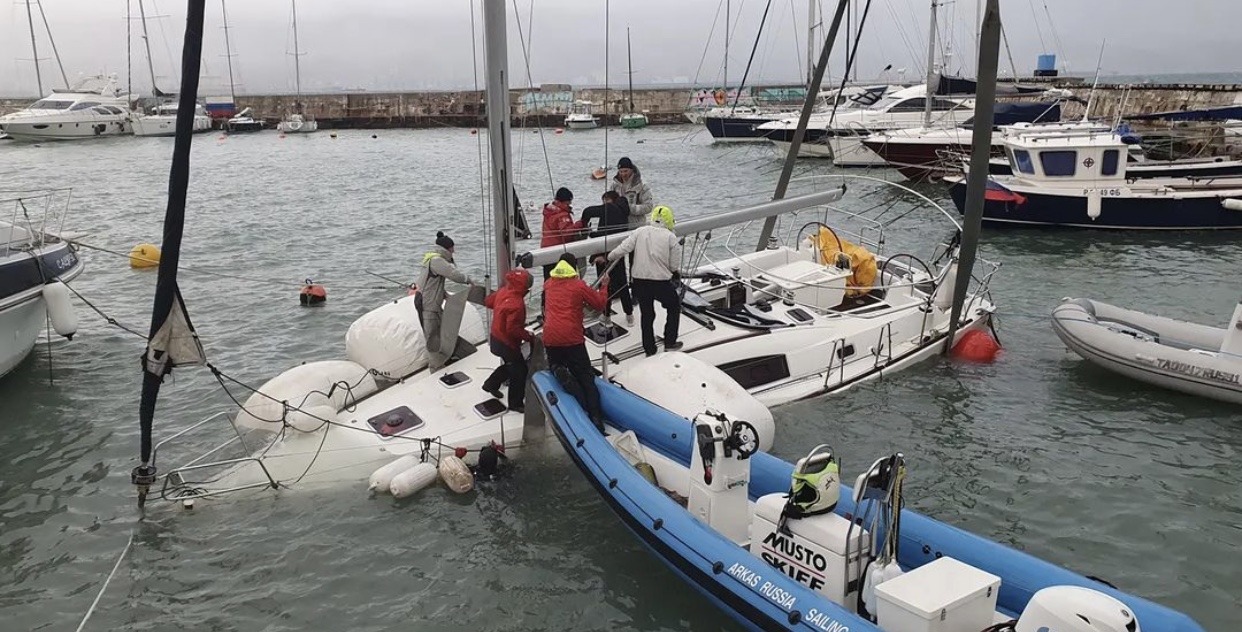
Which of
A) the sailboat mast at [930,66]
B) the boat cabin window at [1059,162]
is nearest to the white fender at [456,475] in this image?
the boat cabin window at [1059,162]

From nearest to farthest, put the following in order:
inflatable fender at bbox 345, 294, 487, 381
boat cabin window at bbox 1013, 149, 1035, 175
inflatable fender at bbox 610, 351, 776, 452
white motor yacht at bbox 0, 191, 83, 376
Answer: inflatable fender at bbox 610, 351, 776, 452
inflatable fender at bbox 345, 294, 487, 381
white motor yacht at bbox 0, 191, 83, 376
boat cabin window at bbox 1013, 149, 1035, 175

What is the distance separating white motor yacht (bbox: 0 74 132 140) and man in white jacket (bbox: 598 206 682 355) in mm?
71627

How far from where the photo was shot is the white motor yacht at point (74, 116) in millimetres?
64500

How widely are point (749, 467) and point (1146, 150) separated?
36189 millimetres

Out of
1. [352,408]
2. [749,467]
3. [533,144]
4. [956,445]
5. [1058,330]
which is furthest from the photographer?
[533,144]

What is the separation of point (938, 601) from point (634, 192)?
314 inches

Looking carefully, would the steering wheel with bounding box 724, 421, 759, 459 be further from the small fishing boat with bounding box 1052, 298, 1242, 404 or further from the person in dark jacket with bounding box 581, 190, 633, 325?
the small fishing boat with bounding box 1052, 298, 1242, 404

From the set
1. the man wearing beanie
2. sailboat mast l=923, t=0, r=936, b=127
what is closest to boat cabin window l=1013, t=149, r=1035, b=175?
sailboat mast l=923, t=0, r=936, b=127

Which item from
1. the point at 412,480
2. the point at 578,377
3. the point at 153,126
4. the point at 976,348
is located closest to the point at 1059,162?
the point at 976,348

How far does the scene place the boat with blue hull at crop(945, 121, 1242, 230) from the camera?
24.7 m

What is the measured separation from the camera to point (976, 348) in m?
13.6

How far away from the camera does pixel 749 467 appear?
7.45 meters

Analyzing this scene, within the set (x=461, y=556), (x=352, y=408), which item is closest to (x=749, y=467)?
(x=461, y=556)

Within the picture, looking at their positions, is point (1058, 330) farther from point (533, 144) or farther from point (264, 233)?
point (533, 144)
